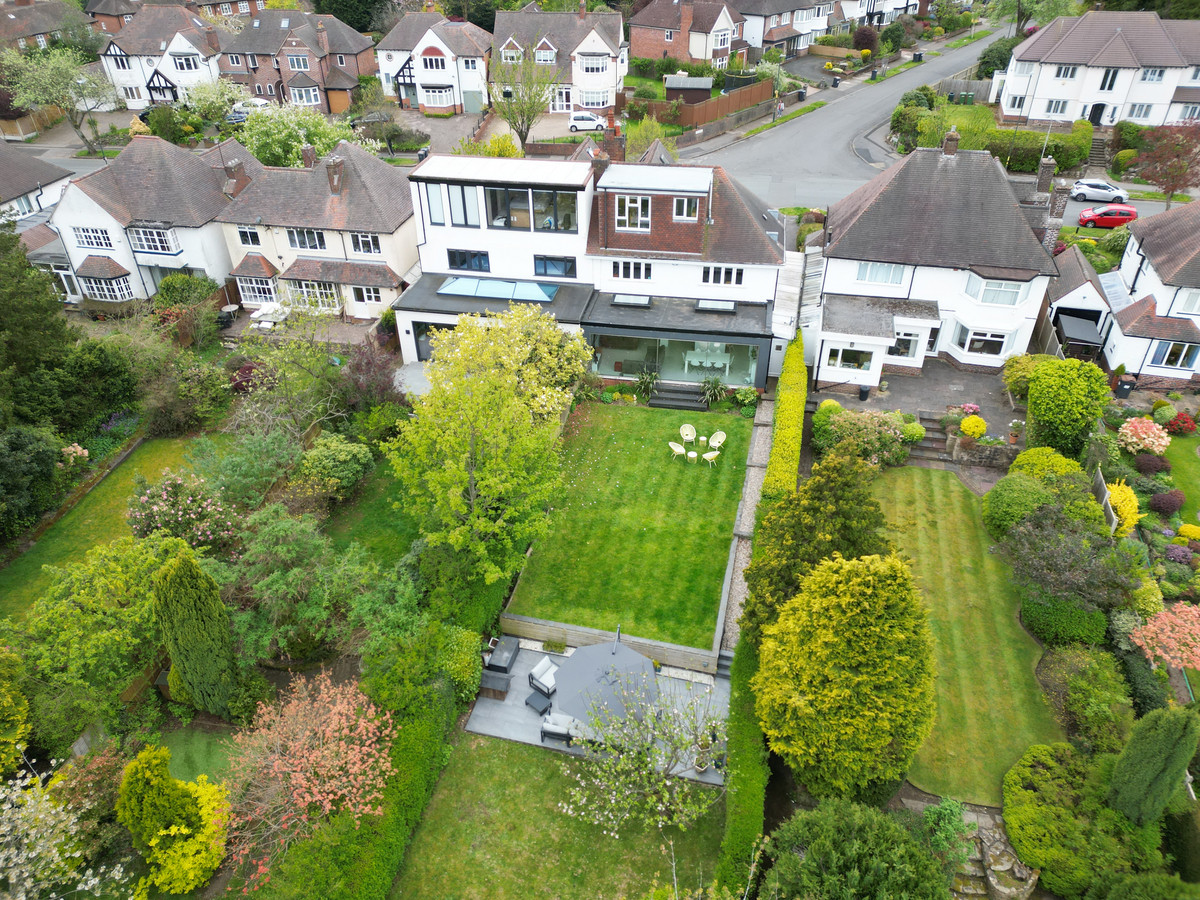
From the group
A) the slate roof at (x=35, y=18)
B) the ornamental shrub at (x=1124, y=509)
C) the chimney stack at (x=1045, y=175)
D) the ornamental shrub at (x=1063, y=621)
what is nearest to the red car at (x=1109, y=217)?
the chimney stack at (x=1045, y=175)

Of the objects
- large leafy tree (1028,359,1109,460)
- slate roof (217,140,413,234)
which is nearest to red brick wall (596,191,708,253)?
slate roof (217,140,413,234)

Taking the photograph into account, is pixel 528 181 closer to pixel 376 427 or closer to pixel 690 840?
pixel 376 427

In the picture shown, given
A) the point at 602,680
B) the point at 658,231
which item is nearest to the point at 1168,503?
the point at 602,680

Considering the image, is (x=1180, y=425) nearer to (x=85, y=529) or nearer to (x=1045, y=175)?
(x=1045, y=175)

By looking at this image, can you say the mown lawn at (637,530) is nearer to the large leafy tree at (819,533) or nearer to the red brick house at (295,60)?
the large leafy tree at (819,533)

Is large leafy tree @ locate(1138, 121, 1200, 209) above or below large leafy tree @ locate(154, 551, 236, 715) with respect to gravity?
above

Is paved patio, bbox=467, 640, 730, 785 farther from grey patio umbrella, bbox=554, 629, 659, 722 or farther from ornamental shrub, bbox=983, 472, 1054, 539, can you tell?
ornamental shrub, bbox=983, 472, 1054, 539
